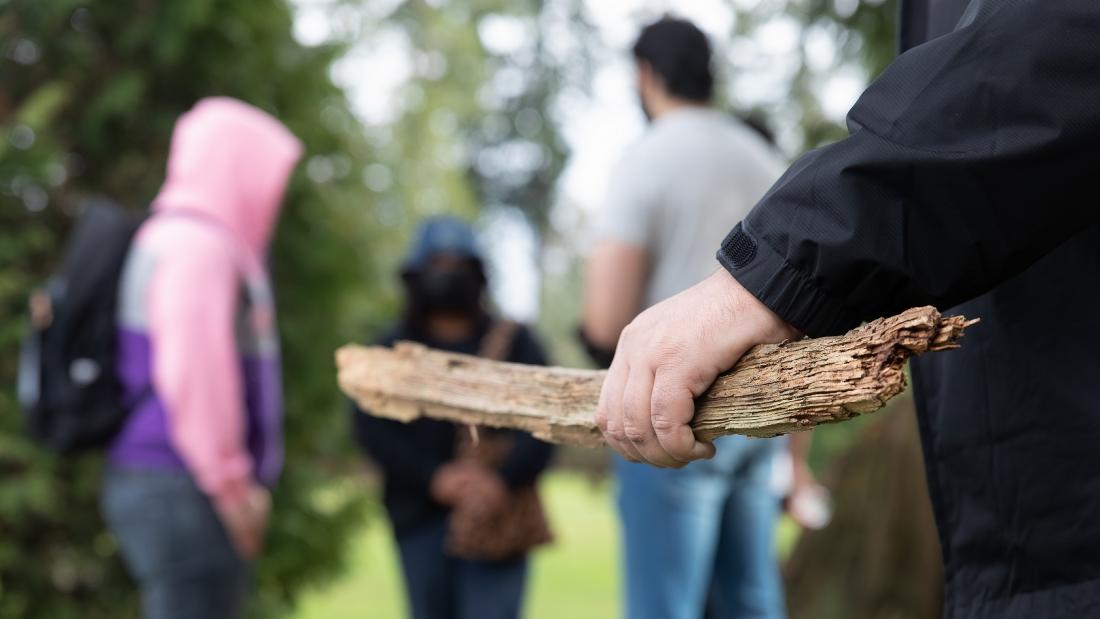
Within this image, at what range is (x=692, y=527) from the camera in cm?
321

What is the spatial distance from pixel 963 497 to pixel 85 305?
298cm

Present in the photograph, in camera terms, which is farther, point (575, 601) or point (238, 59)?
point (575, 601)

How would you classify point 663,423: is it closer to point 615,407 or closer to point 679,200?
point 615,407

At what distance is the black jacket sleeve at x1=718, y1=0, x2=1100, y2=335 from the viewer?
1158 millimetres

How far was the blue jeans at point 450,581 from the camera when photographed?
4375 mm

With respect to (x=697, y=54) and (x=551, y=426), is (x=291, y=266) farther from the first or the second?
(x=551, y=426)

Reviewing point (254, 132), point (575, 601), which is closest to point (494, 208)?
point (575, 601)

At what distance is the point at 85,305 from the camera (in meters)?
3.68

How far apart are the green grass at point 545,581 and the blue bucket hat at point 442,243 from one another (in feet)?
4.00

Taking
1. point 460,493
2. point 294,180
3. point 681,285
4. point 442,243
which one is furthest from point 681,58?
point 294,180

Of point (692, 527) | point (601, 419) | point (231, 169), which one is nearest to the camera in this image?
point (601, 419)

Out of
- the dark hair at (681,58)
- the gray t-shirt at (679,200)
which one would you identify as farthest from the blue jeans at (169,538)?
the dark hair at (681,58)

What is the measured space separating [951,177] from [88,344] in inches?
123

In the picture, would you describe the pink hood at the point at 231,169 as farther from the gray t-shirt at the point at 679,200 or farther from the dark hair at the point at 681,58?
the dark hair at the point at 681,58
